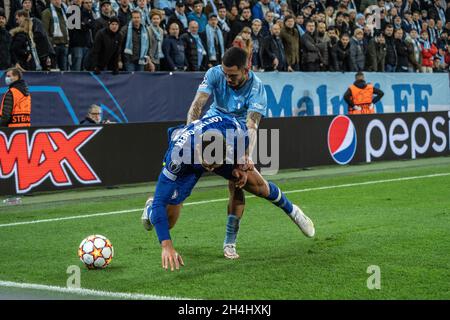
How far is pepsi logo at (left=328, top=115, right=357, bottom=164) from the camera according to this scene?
64.6 feet

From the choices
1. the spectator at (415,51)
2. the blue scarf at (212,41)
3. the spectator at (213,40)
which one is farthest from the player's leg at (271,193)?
the spectator at (415,51)

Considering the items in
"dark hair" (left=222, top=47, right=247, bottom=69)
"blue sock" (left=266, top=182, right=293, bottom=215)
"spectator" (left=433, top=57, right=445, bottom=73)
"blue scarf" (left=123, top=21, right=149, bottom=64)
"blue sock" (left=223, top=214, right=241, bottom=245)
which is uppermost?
"blue scarf" (left=123, top=21, right=149, bottom=64)

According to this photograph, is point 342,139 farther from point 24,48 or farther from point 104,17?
point 24,48

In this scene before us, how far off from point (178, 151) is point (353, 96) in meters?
15.7

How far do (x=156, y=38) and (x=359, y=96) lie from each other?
6.38 meters

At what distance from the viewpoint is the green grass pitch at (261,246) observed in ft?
24.2

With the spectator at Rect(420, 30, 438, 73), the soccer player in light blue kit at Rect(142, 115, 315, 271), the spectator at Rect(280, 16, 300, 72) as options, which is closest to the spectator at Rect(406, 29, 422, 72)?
the spectator at Rect(420, 30, 438, 73)

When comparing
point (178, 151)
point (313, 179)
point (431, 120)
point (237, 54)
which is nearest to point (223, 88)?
point (237, 54)

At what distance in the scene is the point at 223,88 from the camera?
9.09 m

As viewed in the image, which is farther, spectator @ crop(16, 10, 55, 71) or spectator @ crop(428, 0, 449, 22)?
spectator @ crop(428, 0, 449, 22)

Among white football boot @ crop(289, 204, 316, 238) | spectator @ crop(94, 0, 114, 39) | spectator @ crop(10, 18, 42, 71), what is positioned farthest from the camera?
spectator @ crop(94, 0, 114, 39)

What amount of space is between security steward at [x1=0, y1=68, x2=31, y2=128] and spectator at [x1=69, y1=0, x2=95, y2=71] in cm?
295

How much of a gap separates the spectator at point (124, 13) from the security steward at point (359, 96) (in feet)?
21.8

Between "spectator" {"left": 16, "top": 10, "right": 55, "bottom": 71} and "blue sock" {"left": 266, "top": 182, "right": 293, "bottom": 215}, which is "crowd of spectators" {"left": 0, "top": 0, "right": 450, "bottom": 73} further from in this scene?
"blue sock" {"left": 266, "top": 182, "right": 293, "bottom": 215}
